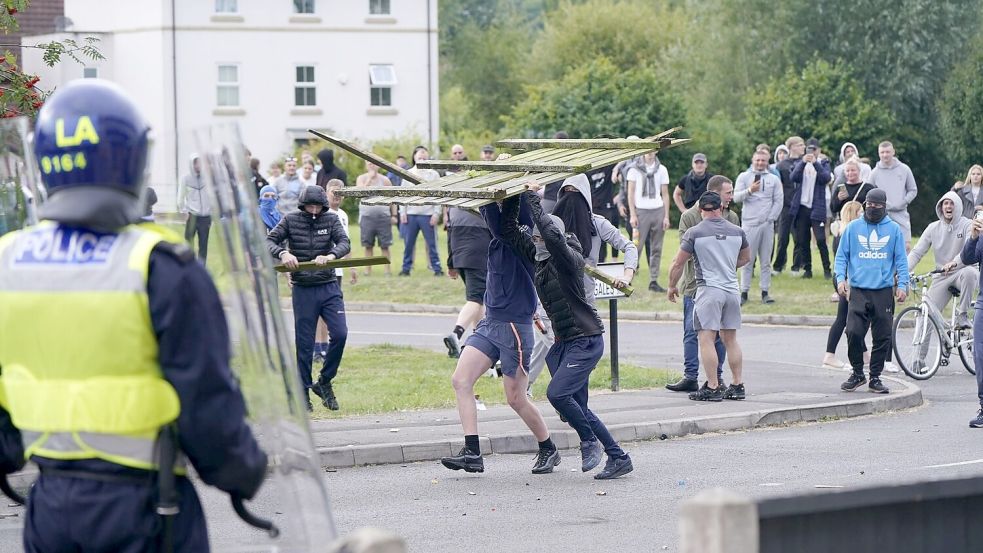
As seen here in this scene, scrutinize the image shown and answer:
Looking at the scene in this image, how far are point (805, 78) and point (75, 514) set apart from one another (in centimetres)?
4725

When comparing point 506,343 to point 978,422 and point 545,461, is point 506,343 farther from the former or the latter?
point 978,422

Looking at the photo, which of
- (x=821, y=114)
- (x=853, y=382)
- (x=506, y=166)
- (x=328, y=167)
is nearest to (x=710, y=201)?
(x=853, y=382)

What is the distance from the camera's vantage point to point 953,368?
16.2 m

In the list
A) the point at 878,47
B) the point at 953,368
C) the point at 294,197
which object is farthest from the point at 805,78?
the point at 953,368

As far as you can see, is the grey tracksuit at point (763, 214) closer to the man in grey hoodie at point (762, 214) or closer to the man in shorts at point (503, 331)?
the man in grey hoodie at point (762, 214)

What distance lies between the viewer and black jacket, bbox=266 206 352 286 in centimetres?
1230

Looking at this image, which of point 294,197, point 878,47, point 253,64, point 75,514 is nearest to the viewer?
point 75,514

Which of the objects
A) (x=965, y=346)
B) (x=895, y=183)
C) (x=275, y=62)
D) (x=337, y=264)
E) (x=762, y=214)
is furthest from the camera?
(x=275, y=62)

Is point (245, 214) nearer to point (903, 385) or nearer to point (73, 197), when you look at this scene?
point (73, 197)

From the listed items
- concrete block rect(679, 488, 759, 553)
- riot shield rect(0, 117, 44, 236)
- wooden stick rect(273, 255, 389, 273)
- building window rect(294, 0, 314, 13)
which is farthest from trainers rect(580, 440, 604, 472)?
building window rect(294, 0, 314, 13)

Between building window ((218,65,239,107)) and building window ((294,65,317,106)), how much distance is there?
2.24 m

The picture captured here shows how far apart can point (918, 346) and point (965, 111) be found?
3536cm

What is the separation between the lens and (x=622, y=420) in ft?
39.4

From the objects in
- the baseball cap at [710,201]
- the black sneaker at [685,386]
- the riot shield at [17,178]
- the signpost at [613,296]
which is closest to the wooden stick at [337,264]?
the signpost at [613,296]
